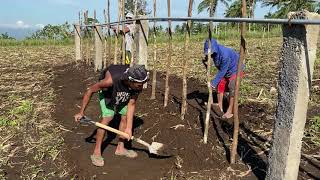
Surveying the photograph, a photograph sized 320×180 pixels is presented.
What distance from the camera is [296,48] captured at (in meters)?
3.12

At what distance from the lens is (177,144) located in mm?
4766

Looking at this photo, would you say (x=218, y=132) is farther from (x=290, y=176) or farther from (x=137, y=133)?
(x=290, y=176)

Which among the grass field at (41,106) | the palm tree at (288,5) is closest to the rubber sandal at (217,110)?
the grass field at (41,106)

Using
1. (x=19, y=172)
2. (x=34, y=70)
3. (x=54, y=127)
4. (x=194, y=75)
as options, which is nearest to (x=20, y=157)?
(x=19, y=172)

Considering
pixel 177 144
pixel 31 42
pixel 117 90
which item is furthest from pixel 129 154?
pixel 31 42

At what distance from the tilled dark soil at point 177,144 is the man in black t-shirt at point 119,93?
0.16m

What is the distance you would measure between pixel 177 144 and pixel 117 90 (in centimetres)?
101

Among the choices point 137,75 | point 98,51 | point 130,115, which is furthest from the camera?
point 98,51

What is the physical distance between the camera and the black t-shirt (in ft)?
14.1

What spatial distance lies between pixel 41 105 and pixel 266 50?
881 centimetres

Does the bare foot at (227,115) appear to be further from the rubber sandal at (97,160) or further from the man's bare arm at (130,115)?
the rubber sandal at (97,160)

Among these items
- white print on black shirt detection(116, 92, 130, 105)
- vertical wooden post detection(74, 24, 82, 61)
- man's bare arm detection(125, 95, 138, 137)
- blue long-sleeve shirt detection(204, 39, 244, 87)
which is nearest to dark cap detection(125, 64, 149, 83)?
white print on black shirt detection(116, 92, 130, 105)

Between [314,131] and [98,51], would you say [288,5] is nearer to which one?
[98,51]

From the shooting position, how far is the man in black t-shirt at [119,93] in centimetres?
407
